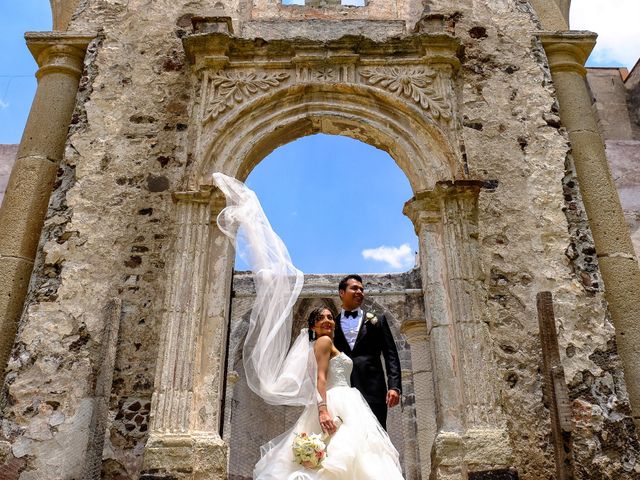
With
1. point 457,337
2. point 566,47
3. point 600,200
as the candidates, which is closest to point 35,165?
point 457,337

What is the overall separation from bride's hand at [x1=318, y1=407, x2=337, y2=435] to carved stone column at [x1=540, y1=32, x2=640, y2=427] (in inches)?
115

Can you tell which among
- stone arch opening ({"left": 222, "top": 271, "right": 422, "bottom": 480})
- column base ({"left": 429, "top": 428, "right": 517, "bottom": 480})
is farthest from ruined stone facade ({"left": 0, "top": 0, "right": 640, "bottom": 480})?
stone arch opening ({"left": 222, "top": 271, "right": 422, "bottom": 480})

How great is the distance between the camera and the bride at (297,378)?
368 centimetres

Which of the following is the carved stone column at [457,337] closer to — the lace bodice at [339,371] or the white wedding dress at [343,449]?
the white wedding dress at [343,449]

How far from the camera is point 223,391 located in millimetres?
5035

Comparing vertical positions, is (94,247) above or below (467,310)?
above

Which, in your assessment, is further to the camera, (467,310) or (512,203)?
(512,203)

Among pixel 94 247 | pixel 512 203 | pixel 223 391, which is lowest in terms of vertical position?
pixel 223 391

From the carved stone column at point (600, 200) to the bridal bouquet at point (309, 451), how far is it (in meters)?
3.08

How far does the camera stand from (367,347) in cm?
475

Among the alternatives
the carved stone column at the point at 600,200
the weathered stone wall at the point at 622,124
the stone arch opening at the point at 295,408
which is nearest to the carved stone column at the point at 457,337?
the carved stone column at the point at 600,200

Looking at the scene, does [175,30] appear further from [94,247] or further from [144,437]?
[144,437]

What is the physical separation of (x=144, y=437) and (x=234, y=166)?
255 cm

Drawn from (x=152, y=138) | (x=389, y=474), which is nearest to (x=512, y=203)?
(x=389, y=474)
